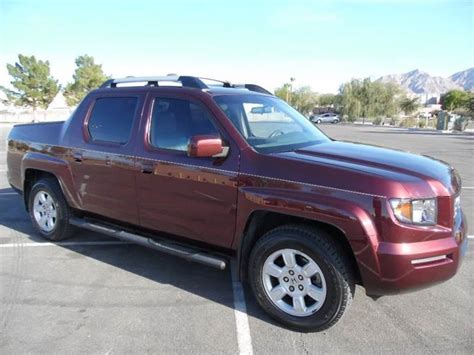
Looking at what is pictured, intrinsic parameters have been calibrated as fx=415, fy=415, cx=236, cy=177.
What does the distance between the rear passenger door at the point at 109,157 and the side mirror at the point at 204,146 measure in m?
0.98

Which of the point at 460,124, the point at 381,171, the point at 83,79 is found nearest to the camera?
the point at 381,171

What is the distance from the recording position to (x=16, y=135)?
18.5 feet

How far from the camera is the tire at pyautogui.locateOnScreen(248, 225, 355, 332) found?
3.06m

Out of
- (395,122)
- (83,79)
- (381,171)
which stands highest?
(83,79)

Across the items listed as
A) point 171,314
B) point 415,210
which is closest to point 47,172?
point 171,314

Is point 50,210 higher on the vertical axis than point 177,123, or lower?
lower

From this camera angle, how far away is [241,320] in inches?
135

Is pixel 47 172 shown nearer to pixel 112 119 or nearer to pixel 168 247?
pixel 112 119

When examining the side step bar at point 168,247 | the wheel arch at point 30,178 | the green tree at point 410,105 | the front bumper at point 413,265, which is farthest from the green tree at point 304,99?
the front bumper at point 413,265

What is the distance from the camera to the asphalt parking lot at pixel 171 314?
3.07 meters

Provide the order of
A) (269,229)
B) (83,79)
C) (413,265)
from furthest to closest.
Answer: (83,79) < (269,229) < (413,265)

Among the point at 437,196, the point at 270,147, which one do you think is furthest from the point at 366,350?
the point at 270,147

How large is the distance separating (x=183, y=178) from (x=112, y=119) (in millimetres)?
1312

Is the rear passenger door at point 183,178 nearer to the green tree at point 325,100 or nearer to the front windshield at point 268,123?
the front windshield at point 268,123
